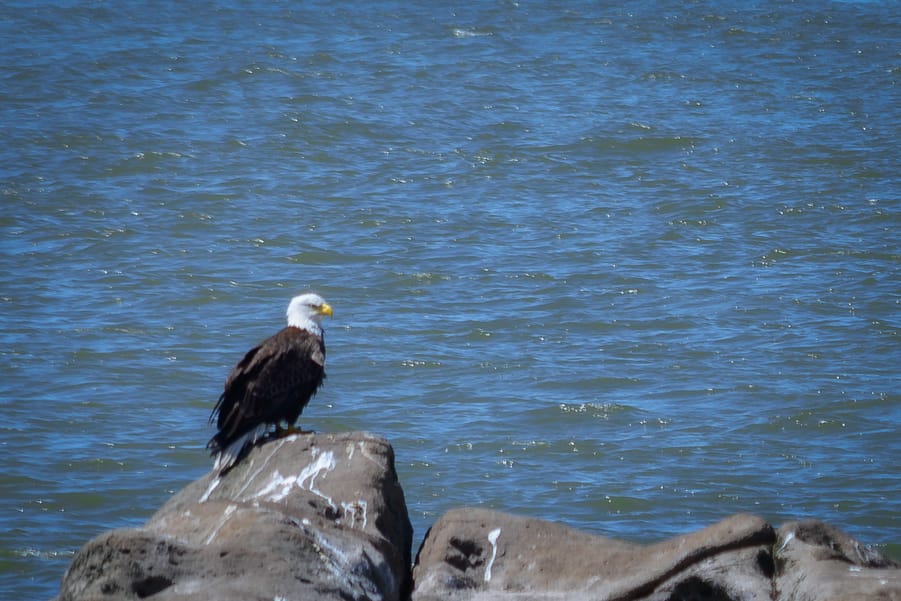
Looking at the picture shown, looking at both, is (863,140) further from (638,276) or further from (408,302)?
(408,302)

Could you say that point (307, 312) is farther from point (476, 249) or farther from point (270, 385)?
point (476, 249)

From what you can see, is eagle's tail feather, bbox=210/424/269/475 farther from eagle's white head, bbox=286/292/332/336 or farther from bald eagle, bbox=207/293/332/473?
eagle's white head, bbox=286/292/332/336

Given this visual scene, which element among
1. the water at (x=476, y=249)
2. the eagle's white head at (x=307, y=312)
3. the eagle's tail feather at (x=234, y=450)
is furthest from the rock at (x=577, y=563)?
the water at (x=476, y=249)

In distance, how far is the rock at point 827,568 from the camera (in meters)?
6.04

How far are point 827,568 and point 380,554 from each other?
6.55 ft

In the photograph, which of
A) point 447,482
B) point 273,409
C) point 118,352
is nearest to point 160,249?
point 118,352

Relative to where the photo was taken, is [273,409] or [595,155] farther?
[595,155]

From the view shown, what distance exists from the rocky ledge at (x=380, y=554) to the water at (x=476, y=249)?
2952 millimetres

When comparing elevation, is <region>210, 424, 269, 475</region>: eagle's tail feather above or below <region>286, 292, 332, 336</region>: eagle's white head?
below

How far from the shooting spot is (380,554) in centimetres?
642

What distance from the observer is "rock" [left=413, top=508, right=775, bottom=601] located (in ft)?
21.3

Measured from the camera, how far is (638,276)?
16.9 m

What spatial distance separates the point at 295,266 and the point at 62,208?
3.57m

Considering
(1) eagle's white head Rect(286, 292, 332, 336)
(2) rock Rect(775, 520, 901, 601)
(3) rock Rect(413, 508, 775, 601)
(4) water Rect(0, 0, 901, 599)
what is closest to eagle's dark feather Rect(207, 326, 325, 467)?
(1) eagle's white head Rect(286, 292, 332, 336)
